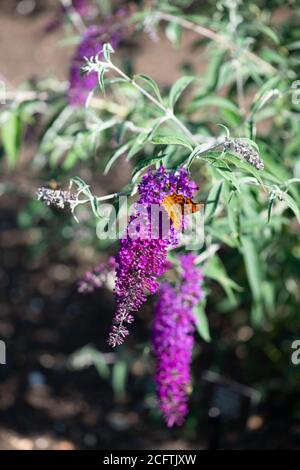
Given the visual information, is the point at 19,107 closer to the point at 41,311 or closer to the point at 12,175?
the point at 41,311

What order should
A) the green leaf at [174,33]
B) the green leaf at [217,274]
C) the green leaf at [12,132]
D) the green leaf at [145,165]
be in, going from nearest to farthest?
the green leaf at [145,165] → the green leaf at [217,274] → the green leaf at [174,33] → the green leaf at [12,132]

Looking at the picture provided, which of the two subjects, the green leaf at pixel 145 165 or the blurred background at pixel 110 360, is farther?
the blurred background at pixel 110 360

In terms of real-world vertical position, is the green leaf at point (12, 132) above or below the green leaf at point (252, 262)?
above

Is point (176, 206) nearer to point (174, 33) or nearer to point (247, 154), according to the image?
point (247, 154)

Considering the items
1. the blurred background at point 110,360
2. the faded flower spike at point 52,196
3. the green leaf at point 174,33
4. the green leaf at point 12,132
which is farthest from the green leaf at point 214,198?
the green leaf at point 12,132

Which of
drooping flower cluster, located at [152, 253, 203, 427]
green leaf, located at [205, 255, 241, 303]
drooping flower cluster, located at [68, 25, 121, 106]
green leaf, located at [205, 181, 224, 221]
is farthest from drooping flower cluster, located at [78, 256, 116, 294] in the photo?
drooping flower cluster, located at [68, 25, 121, 106]

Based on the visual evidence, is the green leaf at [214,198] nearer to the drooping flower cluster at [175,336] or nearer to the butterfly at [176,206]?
the drooping flower cluster at [175,336]

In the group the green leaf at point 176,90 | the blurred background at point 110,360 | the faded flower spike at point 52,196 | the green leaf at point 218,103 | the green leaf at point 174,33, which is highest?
the green leaf at point 174,33
